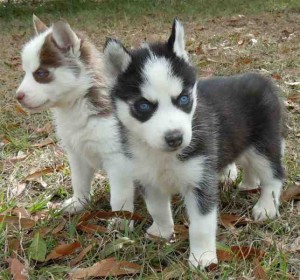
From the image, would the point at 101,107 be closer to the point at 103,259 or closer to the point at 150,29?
the point at 103,259

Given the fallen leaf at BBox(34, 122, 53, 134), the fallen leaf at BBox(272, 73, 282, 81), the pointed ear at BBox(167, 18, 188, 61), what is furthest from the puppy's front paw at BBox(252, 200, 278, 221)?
the fallen leaf at BBox(272, 73, 282, 81)

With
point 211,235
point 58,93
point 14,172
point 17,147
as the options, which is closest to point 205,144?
point 211,235

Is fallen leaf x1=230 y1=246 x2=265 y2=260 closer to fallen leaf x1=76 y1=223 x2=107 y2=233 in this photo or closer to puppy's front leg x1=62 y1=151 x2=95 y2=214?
fallen leaf x1=76 y1=223 x2=107 y2=233

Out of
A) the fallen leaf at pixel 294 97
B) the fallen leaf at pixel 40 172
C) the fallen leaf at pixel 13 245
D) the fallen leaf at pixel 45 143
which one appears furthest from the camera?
the fallen leaf at pixel 294 97

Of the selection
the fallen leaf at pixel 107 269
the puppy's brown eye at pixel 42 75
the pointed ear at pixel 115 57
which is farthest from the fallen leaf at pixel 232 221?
the puppy's brown eye at pixel 42 75

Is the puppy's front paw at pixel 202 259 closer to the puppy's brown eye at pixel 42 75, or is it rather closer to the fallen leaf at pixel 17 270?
the fallen leaf at pixel 17 270
